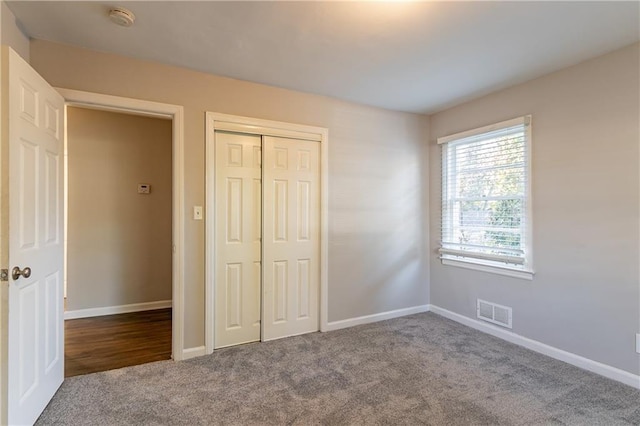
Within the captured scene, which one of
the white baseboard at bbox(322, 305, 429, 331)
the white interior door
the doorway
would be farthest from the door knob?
the white baseboard at bbox(322, 305, 429, 331)

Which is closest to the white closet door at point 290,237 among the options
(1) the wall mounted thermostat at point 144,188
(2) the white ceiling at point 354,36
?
(2) the white ceiling at point 354,36

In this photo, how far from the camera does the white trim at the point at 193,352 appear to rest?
275 cm

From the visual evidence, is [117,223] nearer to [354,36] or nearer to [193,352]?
[193,352]

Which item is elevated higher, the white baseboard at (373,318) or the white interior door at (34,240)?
the white interior door at (34,240)

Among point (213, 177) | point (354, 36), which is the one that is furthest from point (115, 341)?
point (354, 36)

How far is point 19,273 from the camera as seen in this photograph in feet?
5.63

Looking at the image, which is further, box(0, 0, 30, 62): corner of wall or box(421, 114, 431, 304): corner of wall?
box(421, 114, 431, 304): corner of wall

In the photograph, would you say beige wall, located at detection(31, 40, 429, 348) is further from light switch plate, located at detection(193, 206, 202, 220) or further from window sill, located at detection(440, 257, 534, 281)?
window sill, located at detection(440, 257, 534, 281)

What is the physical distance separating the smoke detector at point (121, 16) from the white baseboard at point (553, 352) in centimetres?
400

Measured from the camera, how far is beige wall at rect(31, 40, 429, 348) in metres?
2.55

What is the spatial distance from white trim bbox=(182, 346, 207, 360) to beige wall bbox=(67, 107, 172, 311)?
187cm

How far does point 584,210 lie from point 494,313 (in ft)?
4.25

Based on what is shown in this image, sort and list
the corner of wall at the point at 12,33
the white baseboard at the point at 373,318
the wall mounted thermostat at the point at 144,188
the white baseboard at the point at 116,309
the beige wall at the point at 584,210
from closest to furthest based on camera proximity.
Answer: the corner of wall at the point at 12,33
the beige wall at the point at 584,210
the white baseboard at the point at 373,318
the white baseboard at the point at 116,309
the wall mounted thermostat at the point at 144,188

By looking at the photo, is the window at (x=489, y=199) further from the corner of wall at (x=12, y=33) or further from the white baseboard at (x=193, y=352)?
the corner of wall at (x=12, y=33)
